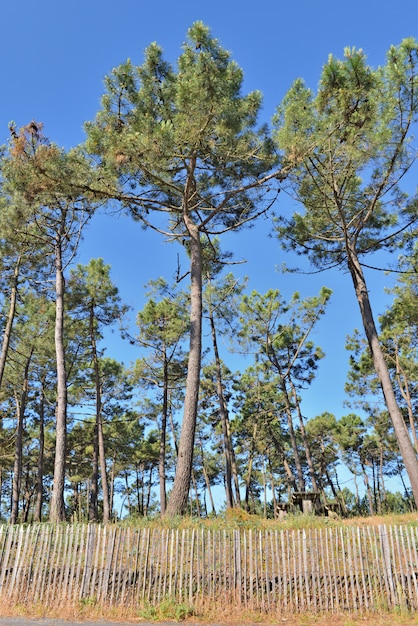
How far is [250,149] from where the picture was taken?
34.9 feet

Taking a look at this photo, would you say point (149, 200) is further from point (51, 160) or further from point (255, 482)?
point (255, 482)

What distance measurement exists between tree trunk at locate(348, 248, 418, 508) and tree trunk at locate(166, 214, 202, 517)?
4.38 meters

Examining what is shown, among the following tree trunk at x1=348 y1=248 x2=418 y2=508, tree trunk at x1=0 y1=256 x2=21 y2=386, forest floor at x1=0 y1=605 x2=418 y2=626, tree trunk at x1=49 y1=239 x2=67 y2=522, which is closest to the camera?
forest floor at x1=0 y1=605 x2=418 y2=626

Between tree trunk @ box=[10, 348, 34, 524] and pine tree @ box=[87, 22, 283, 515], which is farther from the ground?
pine tree @ box=[87, 22, 283, 515]

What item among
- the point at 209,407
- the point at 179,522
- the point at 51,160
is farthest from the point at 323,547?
the point at 209,407

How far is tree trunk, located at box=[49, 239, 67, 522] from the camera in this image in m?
9.84

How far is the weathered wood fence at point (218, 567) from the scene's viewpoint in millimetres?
5988

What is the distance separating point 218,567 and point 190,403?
3.44m

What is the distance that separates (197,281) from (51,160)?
4448 mm

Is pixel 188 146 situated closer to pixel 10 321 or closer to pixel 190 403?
pixel 190 403

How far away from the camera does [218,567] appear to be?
20.4 ft

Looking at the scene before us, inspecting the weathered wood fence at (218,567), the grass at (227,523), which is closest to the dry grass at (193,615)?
the weathered wood fence at (218,567)

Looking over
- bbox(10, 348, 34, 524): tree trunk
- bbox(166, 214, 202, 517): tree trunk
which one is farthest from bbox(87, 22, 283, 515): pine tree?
bbox(10, 348, 34, 524): tree trunk

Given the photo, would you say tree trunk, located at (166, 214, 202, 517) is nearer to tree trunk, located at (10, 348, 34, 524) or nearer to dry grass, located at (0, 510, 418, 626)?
dry grass, located at (0, 510, 418, 626)
